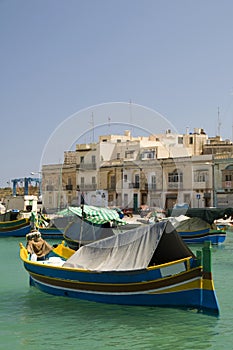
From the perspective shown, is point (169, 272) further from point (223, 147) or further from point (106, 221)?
point (223, 147)

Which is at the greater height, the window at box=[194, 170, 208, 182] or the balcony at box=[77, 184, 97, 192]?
the window at box=[194, 170, 208, 182]

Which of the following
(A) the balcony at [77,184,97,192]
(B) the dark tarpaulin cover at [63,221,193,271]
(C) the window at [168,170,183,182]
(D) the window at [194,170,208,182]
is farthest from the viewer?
(C) the window at [168,170,183,182]

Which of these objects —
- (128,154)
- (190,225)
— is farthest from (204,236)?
(128,154)

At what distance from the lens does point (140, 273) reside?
1145 cm

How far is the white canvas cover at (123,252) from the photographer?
12047 millimetres

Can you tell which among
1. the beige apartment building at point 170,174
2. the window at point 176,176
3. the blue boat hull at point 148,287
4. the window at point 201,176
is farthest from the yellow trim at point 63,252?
the window at point 201,176

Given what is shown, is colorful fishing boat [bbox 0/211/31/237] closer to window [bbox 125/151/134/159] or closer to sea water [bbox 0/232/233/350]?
window [bbox 125/151/134/159]

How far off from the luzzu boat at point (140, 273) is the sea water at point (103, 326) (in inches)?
8.5

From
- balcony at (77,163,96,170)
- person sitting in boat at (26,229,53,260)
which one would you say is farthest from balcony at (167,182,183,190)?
person sitting in boat at (26,229,53,260)

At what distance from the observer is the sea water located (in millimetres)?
9711

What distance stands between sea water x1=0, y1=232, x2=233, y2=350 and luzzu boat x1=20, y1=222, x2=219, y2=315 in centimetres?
22

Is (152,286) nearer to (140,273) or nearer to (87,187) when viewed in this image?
(140,273)

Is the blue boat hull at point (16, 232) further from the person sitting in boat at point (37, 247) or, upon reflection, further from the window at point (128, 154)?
the person sitting in boat at point (37, 247)

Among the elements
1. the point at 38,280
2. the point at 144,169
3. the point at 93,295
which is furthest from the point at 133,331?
the point at 144,169
